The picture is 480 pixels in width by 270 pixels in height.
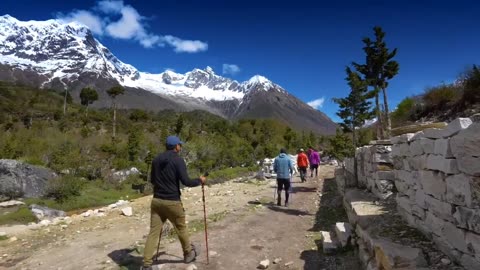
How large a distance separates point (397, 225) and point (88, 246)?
7.27 meters

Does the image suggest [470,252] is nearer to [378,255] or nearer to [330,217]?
[378,255]

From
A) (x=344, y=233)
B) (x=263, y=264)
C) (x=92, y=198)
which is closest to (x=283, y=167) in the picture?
(x=344, y=233)

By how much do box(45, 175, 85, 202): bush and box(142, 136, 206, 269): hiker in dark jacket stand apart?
15588mm

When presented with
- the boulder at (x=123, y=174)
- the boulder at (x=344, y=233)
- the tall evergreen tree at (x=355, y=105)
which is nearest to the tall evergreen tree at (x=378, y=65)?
the tall evergreen tree at (x=355, y=105)

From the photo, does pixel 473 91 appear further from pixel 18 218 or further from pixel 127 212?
pixel 18 218

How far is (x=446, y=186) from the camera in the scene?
497cm

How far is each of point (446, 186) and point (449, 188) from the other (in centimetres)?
10

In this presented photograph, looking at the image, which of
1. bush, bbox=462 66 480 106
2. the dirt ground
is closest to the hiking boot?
the dirt ground

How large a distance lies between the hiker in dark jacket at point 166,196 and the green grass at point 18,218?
11.2m

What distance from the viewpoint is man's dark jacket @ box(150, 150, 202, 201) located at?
23.1 ft

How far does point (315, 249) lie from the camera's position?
Result: 8.55 meters

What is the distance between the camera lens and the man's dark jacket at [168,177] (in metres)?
7.04

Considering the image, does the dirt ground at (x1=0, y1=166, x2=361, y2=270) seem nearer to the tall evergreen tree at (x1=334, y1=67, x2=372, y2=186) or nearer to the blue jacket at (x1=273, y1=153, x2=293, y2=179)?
the blue jacket at (x1=273, y1=153, x2=293, y2=179)

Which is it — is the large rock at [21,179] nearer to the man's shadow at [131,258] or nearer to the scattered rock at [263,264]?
the man's shadow at [131,258]
